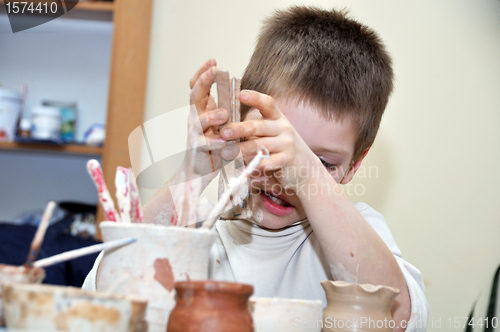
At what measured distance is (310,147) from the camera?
32.0 inches

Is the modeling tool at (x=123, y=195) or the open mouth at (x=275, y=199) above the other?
the modeling tool at (x=123, y=195)

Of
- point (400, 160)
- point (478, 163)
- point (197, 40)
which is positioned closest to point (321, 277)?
point (400, 160)

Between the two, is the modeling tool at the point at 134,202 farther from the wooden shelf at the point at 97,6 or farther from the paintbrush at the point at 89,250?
the wooden shelf at the point at 97,6

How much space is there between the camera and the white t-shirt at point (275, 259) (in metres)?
0.90

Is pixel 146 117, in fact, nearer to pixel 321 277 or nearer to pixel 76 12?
pixel 76 12

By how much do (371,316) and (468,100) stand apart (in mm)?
1164

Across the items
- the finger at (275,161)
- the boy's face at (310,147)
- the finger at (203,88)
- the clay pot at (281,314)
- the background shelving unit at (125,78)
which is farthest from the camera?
the background shelving unit at (125,78)

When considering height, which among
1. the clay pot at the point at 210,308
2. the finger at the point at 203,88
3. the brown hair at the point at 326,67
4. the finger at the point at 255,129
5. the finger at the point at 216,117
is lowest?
the clay pot at the point at 210,308

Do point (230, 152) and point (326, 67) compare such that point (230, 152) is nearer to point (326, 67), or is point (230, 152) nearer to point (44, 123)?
point (326, 67)

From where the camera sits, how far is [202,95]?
710mm

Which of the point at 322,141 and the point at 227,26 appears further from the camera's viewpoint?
the point at 227,26

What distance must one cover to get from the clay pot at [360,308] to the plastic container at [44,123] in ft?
4.12

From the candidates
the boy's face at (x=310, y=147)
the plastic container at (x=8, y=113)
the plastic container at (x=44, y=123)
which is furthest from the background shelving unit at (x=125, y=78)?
the boy's face at (x=310, y=147)

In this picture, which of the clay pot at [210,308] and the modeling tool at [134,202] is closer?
the clay pot at [210,308]
